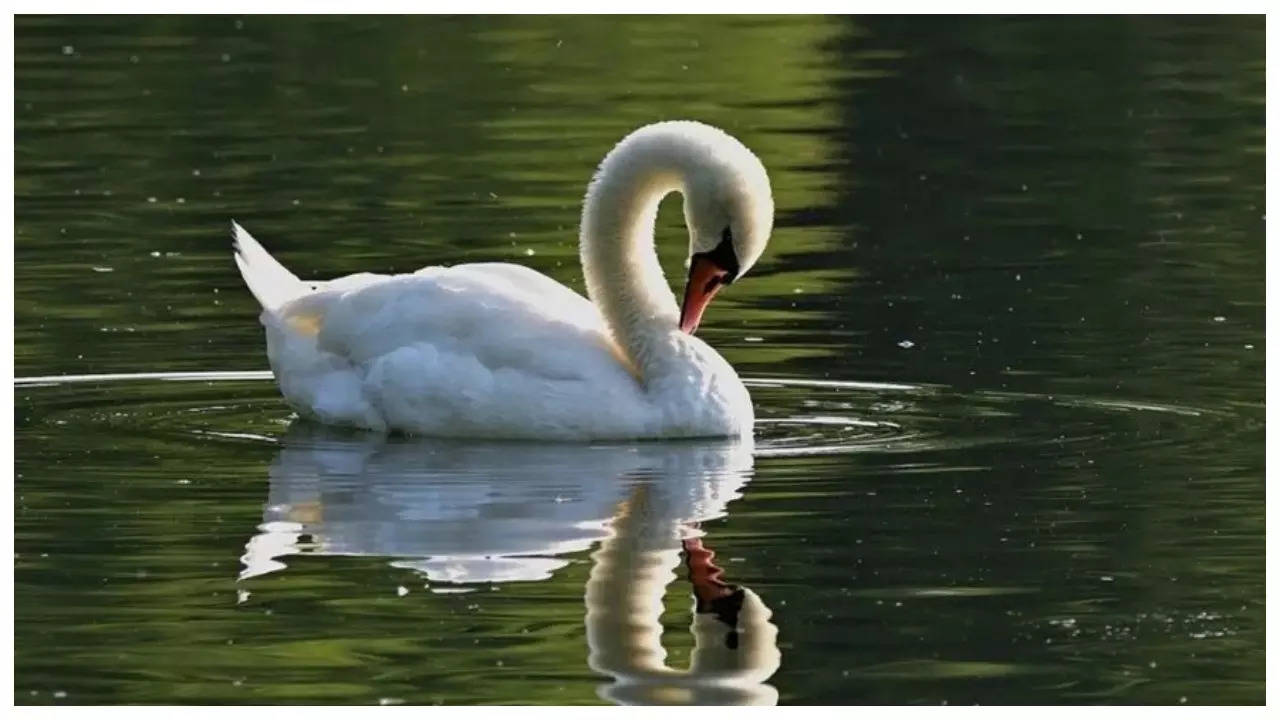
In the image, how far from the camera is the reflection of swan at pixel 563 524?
31.9ft

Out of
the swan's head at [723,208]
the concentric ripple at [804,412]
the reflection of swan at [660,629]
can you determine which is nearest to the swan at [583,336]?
the swan's head at [723,208]

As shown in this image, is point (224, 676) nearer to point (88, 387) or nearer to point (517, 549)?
point (517, 549)

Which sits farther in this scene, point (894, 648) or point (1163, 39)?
point (1163, 39)

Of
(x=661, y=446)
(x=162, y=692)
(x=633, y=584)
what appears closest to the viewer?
(x=162, y=692)

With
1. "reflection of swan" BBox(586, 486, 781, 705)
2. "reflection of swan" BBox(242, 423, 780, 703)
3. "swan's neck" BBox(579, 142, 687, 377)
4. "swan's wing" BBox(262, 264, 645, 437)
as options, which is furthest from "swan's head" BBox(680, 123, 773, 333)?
"reflection of swan" BBox(586, 486, 781, 705)

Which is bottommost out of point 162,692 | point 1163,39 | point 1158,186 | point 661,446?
point 162,692

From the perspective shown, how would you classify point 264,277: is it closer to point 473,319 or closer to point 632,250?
point 473,319

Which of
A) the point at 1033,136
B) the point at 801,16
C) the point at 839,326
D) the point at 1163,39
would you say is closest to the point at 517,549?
the point at 839,326

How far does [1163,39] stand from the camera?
32469 mm

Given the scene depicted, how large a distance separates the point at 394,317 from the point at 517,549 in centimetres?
287

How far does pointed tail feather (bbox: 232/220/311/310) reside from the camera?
49.0 ft

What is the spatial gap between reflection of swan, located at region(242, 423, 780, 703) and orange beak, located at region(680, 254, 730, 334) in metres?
0.62

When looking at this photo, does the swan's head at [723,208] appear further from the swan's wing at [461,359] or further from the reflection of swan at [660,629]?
the reflection of swan at [660,629]

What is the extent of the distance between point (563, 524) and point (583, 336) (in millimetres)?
2192
